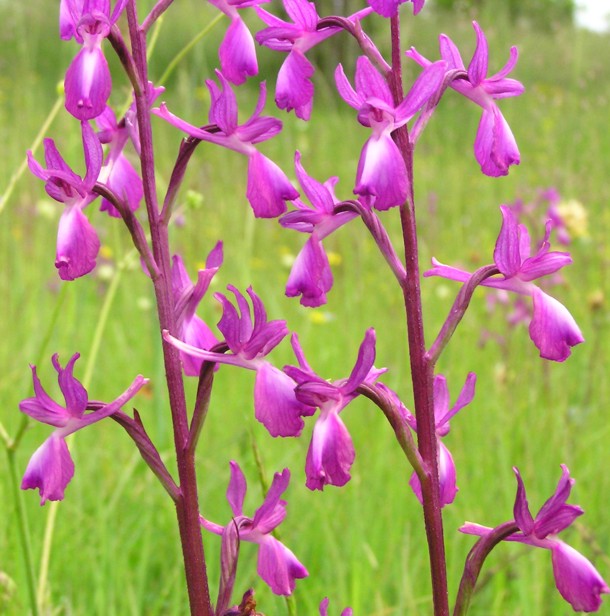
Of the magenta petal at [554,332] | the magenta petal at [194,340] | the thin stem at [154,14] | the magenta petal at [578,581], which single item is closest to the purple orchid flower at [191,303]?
the magenta petal at [194,340]

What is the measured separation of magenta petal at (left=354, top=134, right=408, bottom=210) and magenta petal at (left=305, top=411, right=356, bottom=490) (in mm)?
302

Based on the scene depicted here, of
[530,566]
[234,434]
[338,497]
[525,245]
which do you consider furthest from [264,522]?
[234,434]

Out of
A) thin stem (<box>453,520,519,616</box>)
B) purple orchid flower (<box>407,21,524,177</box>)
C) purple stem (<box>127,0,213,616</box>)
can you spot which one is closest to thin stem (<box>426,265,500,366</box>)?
purple orchid flower (<box>407,21,524,177</box>)

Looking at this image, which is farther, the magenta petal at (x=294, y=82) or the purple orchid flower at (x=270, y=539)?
the purple orchid flower at (x=270, y=539)

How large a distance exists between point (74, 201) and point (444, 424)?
2.13 feet

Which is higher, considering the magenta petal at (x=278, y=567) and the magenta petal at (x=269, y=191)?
the magenta petal at (x=269, y=191)

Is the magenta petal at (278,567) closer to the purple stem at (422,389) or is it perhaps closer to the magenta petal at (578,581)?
the purple stem at (422,389)

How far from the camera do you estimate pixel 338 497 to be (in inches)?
118

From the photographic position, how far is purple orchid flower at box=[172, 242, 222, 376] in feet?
4.87

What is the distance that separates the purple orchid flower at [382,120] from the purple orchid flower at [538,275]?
188mm

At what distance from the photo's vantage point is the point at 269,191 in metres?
1.43

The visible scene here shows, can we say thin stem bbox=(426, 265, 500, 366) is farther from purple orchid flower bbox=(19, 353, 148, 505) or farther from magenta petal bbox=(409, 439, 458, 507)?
purple orchid flower bbox=(19, 353, 148, 505)

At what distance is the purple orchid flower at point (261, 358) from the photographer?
54.6 inches

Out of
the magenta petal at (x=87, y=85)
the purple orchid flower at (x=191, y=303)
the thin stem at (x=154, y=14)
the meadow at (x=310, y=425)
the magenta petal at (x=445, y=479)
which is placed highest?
the thin stem at (x=154, y=14)
